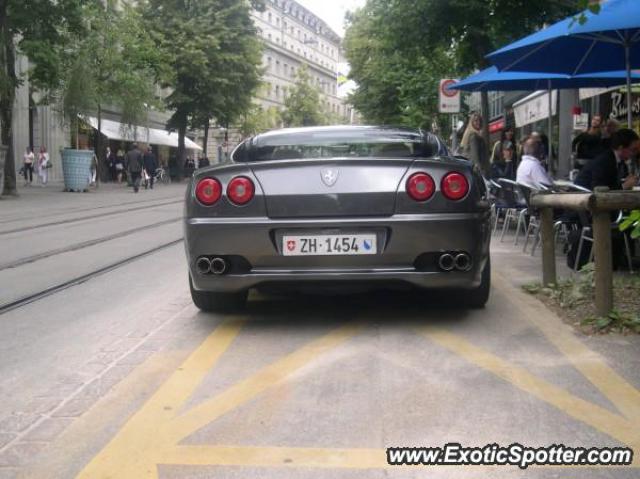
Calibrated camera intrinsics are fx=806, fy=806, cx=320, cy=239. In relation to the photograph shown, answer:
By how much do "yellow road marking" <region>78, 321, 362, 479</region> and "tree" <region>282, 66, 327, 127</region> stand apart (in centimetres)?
8950

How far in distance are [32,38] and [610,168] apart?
19.6 m

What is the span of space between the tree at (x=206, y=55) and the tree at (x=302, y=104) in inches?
Answer: 1830

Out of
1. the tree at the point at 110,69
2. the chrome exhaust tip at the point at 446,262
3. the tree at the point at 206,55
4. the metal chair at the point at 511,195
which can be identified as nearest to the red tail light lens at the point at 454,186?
→ the chrome exhaust tip at the point at 446,262

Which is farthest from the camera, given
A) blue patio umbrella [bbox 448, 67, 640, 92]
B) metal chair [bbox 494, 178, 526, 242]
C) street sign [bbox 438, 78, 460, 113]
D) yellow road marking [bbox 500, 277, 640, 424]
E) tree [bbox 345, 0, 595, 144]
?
street sign [bbox 438, 78, 460, 113]


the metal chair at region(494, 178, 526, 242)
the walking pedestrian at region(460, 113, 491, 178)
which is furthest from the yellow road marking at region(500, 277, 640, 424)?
the walking pedestrian at region(460, 113, 491, 178)

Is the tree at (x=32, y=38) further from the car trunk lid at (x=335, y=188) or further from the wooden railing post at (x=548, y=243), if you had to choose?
the car trunk lid at (x=335, y=188)

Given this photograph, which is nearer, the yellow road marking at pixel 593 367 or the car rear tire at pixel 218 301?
the yellow road marking at pixel 593 367

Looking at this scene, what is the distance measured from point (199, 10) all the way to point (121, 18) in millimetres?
12107

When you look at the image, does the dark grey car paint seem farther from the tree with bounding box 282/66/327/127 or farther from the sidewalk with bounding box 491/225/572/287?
the tree with bounding box 282/66/327/127

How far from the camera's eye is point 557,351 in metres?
4.56

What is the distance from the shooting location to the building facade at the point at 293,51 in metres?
96.0

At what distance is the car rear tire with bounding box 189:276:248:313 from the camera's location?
5.67 m

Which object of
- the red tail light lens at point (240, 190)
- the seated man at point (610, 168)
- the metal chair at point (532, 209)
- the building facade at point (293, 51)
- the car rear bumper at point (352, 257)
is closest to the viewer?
the car rear bumper at point (352, 257)

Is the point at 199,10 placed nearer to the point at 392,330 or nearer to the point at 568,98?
the point at 568,98
